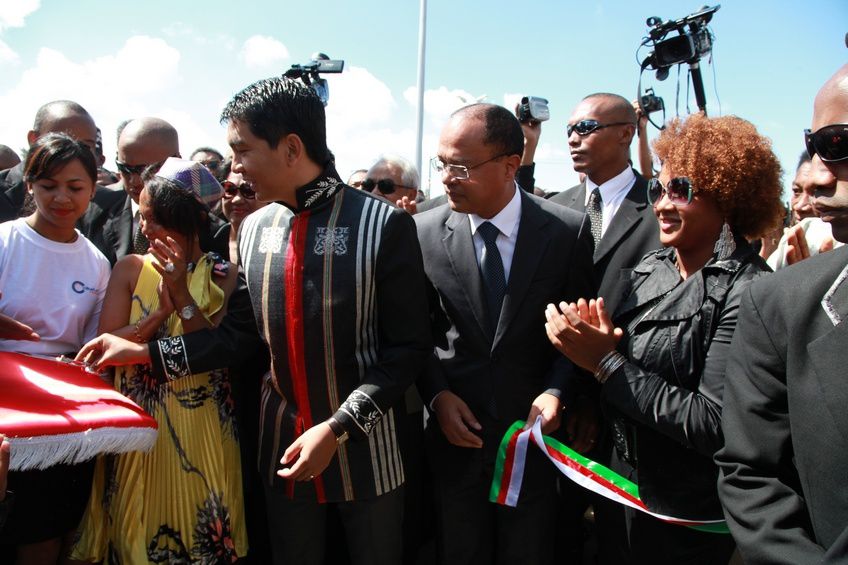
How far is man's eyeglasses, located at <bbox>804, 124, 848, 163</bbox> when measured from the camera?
4.03 feet

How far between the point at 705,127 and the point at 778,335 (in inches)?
43.8

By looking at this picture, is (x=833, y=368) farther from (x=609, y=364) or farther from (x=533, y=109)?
(x=533, y=109)

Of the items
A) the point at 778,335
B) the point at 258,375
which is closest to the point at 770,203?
the point at 778,335

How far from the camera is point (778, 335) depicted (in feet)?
4.46

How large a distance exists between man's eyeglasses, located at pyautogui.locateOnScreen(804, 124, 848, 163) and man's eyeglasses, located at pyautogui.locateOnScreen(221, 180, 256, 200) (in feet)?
8.67

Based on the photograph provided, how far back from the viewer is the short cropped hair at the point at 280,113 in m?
2.06

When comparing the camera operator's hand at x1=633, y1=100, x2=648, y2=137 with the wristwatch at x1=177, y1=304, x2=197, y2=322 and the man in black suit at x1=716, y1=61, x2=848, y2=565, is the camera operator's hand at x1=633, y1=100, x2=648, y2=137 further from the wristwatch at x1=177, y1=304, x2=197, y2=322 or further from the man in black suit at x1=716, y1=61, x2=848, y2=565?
the wristwatch at x1=177, y1=304, x2=197, y2=322

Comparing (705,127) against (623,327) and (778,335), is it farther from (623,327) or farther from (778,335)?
(778,335)

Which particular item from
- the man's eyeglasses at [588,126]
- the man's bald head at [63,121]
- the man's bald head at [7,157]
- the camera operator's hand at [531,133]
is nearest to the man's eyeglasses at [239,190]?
the man's bald head at [63,121]

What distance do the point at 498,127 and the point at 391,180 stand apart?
1.57m

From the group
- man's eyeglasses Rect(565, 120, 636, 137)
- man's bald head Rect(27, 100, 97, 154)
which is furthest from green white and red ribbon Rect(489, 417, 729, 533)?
man's bald head Rect(27, 100, 97, 154)

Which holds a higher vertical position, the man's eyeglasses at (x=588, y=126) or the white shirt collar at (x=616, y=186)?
the man's eyeglasses at (x=588, y=126)

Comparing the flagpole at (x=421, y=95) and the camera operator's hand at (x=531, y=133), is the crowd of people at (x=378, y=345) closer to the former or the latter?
the camera operator's hand at (x=531, y=133)

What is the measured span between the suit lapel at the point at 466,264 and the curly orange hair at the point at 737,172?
2.70ft
